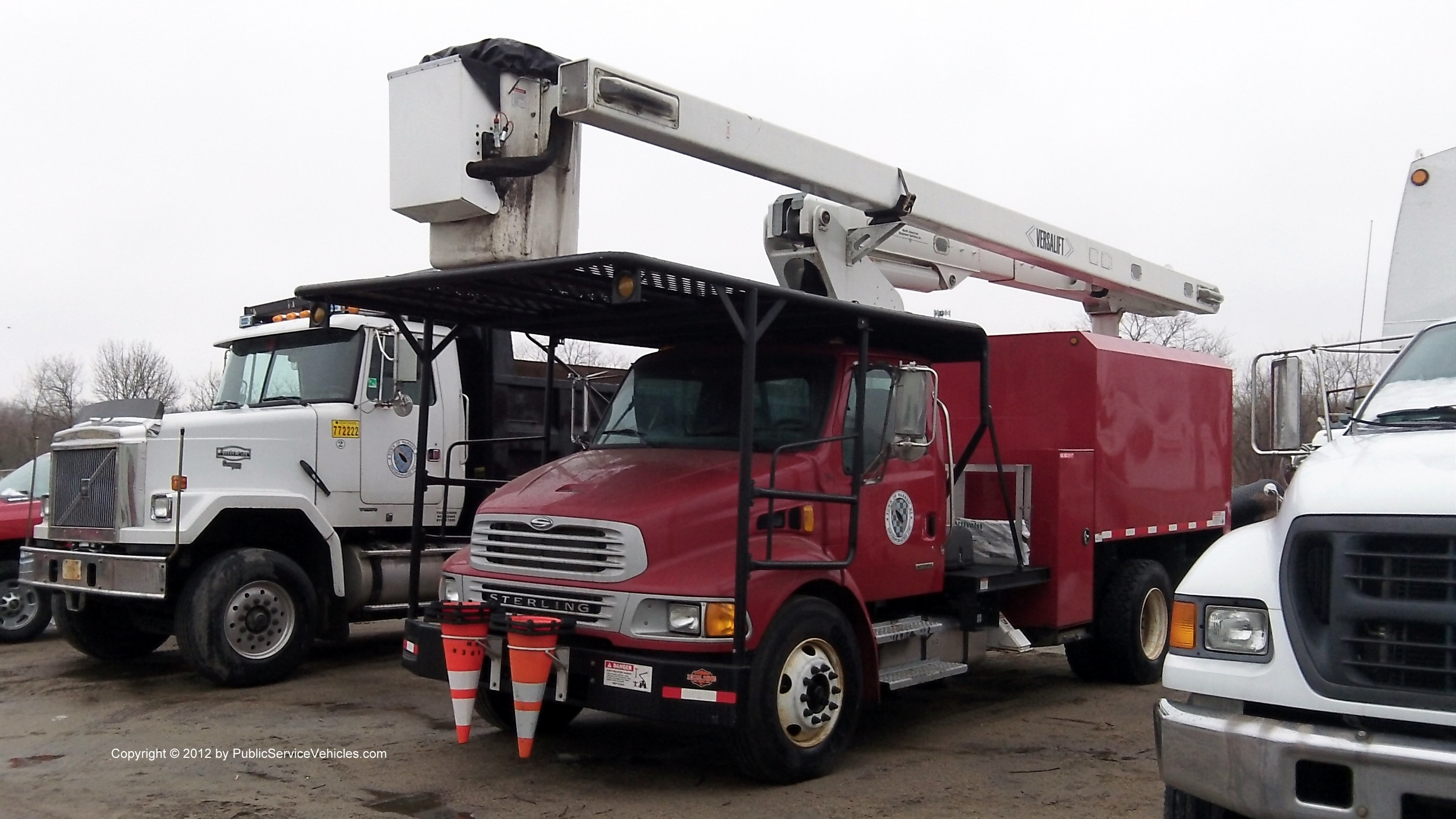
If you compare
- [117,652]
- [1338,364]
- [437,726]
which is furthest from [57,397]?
[1338,364]

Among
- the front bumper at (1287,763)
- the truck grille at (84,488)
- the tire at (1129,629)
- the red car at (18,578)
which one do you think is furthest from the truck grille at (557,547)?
the red car at (18,578)

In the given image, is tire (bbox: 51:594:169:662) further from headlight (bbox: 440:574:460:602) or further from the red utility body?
the red utility body

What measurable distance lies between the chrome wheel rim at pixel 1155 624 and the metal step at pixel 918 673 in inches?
100

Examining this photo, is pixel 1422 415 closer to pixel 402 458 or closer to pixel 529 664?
pixel 529 664

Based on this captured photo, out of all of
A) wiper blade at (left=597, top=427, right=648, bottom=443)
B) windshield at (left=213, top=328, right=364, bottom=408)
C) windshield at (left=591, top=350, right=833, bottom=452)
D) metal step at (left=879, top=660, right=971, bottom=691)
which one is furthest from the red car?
metal step at (left=879, top=660, right=971, bottom=691)

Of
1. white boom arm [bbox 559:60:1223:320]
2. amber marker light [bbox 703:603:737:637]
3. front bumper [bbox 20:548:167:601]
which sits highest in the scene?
white boom arm [bbox 559:60:1223:320]

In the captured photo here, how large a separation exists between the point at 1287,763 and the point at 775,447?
3.58 m

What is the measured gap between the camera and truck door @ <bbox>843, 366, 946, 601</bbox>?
7.12 metres

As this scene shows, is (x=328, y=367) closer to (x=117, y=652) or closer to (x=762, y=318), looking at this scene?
(x=117, y=652)

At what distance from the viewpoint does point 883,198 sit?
820 centimetres

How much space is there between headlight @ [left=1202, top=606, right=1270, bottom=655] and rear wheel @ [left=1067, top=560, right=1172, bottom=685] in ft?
16.9

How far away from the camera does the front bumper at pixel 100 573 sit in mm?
8695

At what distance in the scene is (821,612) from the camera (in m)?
6.46

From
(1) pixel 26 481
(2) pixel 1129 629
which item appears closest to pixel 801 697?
(2) pixel 1129 629
